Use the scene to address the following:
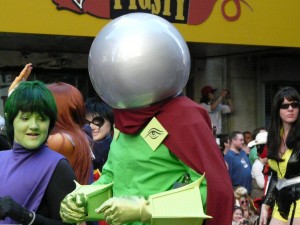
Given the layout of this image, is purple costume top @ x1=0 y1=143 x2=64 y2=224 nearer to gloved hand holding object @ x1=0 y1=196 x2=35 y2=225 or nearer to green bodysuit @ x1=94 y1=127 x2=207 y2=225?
gloved hand holding object @ x1=0 y1=196 x2=35 y2=225

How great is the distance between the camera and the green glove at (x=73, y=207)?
3.32 m

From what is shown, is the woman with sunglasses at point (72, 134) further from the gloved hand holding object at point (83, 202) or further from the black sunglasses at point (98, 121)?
the black sunglasses at point (98, 121)

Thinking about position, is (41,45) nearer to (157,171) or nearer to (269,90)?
(269,90)

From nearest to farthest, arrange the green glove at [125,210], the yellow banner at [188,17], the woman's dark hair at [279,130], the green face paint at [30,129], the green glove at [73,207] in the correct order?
the green glove at [125,210] < the green glove at [73,207] < the green face paint at [30,129] < the woman's dark hair at [279,130] < the yellow banner at [188,17]

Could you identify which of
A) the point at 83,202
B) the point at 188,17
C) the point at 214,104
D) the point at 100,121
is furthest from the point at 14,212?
the point at 214,104

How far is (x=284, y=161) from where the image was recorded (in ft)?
20.5

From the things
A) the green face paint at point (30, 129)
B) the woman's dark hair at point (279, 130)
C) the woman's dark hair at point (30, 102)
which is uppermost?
the woman's dark hair at point (30, 102)

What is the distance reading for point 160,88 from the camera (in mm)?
3312

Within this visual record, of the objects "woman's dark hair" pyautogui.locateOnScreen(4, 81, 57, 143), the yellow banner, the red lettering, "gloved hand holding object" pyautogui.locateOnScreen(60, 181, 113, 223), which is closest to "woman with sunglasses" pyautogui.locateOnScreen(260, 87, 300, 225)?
"gloved hand holding object" pyautogui.locateOnScreen(60, 181, 113, 223)

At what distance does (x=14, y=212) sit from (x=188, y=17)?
866 centimetres

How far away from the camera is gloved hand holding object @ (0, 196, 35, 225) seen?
3.16 metres

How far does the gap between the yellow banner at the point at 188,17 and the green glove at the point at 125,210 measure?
726cm

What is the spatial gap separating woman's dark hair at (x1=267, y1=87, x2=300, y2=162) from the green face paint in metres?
3.18

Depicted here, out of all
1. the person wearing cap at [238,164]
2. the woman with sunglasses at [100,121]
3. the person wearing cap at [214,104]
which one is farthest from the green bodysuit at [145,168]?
the person wearing cap at [214,104]
